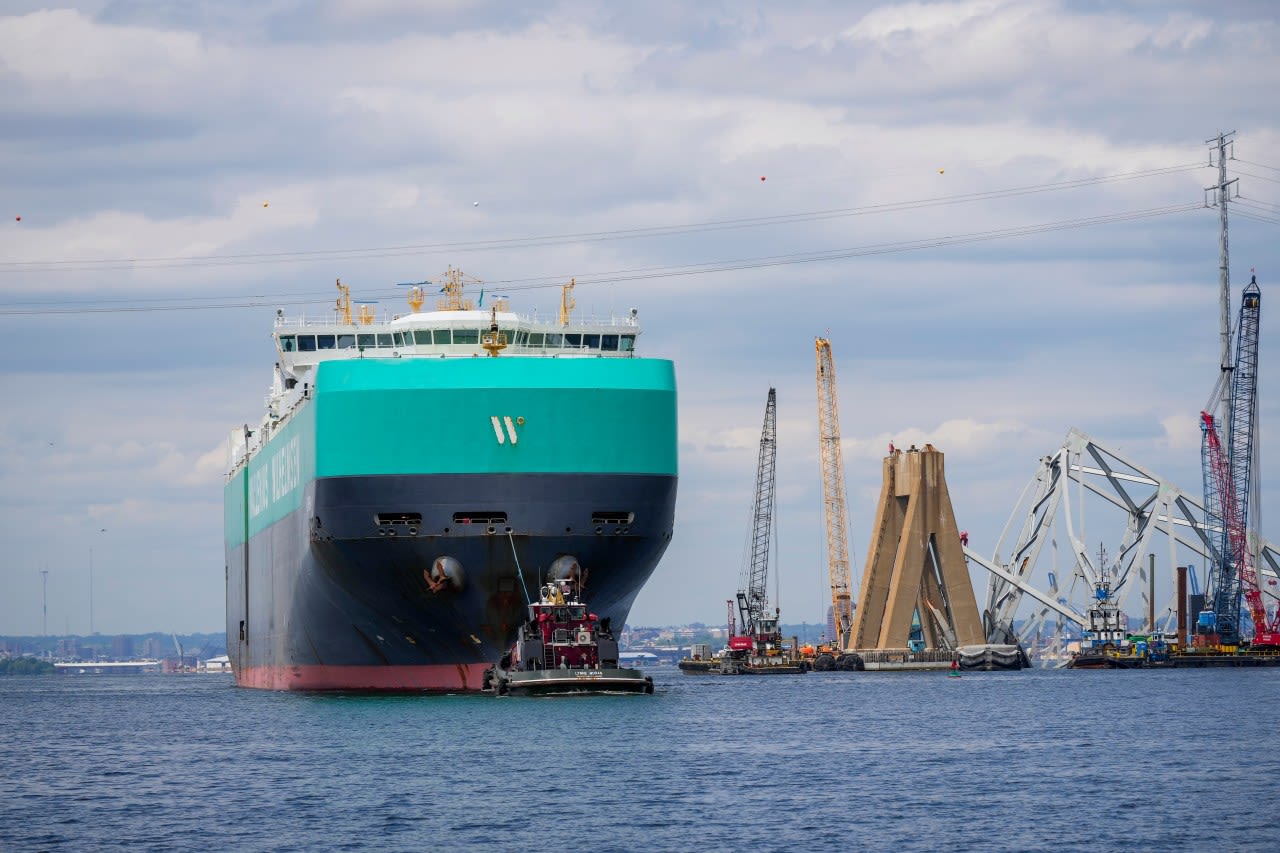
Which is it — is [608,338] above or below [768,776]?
above

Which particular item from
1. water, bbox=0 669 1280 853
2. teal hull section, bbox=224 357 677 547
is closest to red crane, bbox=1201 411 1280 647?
water, bbox=0 669 1280 853

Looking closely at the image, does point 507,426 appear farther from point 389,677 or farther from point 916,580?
point 916,580

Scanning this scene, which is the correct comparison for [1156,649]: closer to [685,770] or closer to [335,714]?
[335,714]

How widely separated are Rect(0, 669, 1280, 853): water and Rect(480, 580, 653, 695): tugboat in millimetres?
729

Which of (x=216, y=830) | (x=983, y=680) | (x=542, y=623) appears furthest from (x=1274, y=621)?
(x=216, y=830)

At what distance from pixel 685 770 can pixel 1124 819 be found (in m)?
10.5

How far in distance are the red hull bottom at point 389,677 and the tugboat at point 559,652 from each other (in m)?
2.66

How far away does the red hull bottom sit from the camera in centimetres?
6006

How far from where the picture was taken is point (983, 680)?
110188 millimetres

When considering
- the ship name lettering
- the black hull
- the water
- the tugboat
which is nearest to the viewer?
the water

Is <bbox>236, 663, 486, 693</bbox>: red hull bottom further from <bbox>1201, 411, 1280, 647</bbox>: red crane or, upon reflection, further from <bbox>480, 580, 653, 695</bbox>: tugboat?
<bbox>1201, 411, 1280, 647</bbox>: red crane

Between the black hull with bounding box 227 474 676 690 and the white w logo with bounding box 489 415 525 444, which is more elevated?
the white w logo with bounding box 489 415 525 444

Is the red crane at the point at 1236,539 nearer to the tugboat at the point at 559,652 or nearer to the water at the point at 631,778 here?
the water at the point at 631,778

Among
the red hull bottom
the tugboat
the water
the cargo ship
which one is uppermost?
the cargo ship
